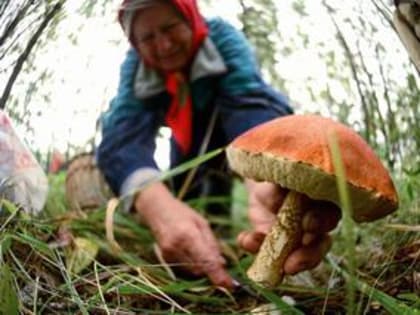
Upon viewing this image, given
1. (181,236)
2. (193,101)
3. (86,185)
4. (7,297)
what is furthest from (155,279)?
(86,185)

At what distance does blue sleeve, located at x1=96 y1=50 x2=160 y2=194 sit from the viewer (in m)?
1.47

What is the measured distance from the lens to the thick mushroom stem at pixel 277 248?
93 cm

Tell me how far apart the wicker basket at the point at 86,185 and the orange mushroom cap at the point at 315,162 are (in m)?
0.91

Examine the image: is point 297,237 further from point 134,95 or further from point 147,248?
point 134,95

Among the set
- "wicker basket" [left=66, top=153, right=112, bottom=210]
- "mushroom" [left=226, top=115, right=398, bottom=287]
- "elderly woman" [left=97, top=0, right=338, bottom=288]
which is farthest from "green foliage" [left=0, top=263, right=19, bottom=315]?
"wicker basket" [left=66, top=153, right=112, bottom=210]

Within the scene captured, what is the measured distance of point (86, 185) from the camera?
1.79 meters

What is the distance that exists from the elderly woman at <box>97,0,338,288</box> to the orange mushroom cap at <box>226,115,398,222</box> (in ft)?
0.78

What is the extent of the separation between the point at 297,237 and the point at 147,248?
568mm

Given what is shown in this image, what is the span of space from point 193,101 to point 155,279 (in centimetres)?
62

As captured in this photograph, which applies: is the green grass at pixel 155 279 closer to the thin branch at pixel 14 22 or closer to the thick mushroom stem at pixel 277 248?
the thick mushroom stem at pixel 277 248

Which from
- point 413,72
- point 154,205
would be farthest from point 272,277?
point 154,205

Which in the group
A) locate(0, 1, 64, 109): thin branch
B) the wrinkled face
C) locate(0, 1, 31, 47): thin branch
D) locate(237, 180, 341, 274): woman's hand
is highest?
locate(0, 1, 31, 47): thin branch

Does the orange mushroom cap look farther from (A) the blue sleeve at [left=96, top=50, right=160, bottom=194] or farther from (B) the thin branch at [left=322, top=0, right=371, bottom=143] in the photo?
(A) the blue sleeve at [left=96, top=50, right=160, bottom=194]

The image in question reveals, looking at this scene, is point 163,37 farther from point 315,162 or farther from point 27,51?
point 315,162
